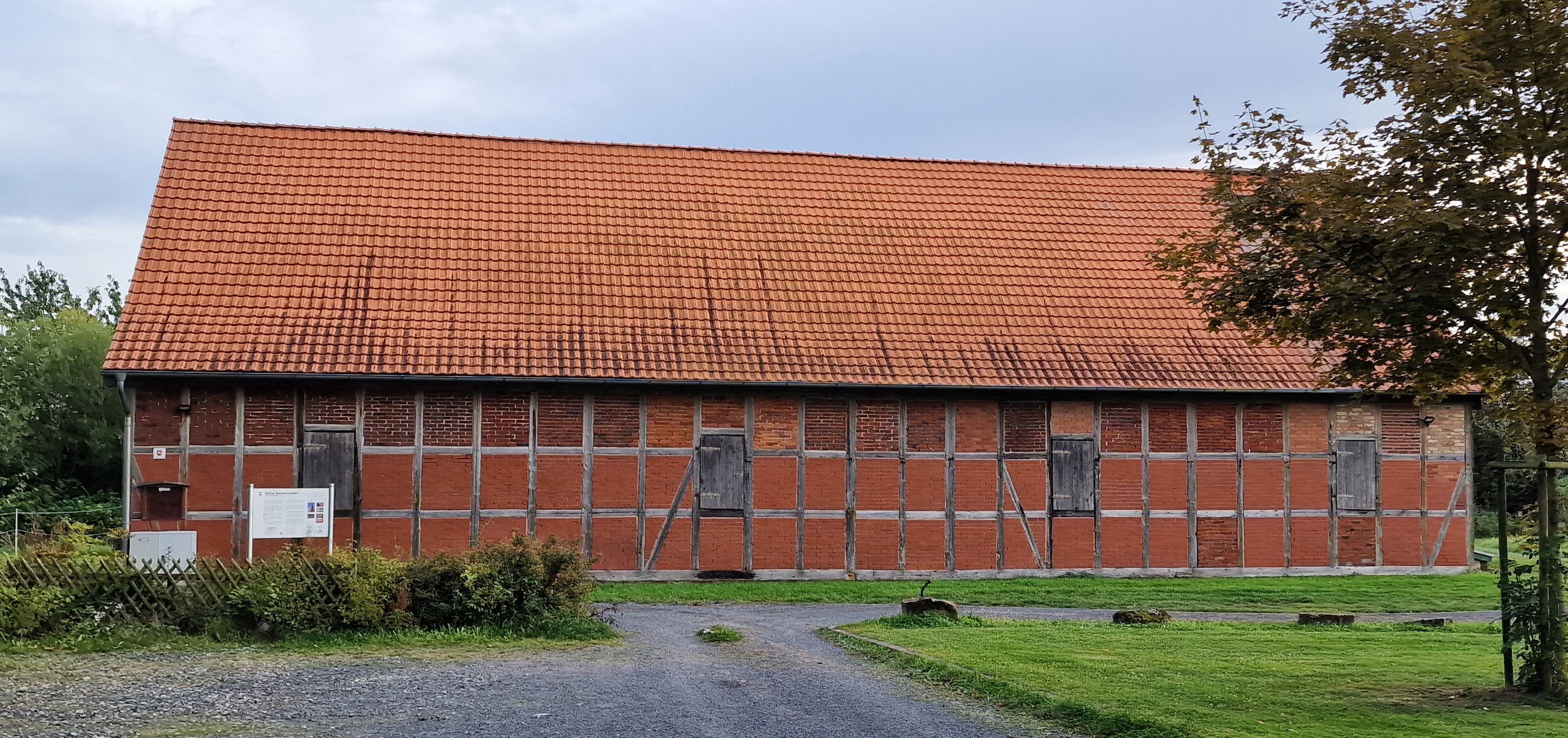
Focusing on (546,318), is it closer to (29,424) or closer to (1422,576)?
(1422,576)

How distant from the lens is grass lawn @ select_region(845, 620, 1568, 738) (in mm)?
8547

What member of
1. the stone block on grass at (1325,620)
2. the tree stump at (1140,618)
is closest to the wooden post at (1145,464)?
the stone block on grass at (1325,620)

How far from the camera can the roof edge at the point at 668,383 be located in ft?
59.2

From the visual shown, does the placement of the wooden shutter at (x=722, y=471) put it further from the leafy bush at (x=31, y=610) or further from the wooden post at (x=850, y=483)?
the leafy bush at (x=31, y=610)

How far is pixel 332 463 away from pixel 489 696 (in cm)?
996

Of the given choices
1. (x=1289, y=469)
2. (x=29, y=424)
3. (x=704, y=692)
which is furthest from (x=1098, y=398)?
(x=29, y=424)

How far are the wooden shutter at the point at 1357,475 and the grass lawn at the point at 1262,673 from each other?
6.28 m

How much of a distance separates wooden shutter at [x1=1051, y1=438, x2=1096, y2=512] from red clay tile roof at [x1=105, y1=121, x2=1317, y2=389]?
1027 millimetres

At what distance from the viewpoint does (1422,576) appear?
68.5 ft

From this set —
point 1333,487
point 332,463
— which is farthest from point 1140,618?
point 332,463

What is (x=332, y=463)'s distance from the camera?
18672 mm

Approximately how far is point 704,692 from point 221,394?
11231mm

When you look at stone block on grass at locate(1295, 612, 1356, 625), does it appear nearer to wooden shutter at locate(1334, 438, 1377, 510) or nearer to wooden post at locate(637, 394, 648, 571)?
wooden shutter at locate(1334, 438, 1377, 510)

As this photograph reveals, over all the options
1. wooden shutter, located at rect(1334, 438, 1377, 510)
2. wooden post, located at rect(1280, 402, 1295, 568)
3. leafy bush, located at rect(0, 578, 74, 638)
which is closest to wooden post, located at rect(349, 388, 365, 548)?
leafy bush, located at rect(0, 578, 74, 638)
